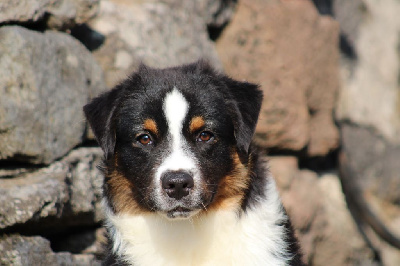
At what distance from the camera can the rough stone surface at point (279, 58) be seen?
7.36m

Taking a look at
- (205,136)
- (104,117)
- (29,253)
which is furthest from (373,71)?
(29,253)

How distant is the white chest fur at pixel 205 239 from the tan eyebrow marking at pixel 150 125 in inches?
24.4

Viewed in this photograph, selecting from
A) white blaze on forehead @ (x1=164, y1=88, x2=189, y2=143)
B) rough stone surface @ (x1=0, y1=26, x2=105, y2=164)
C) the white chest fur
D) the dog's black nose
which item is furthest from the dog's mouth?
rough stone surface @ (x1=0, y1=26, x2=105, y2=164)

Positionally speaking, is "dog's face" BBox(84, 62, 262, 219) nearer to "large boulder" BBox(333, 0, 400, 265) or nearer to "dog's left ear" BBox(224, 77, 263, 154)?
"dog's left ear" BBox(224, 77, 263, 154)

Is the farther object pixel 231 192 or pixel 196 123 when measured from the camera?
pixel 231 192

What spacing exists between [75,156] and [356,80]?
4.35 metres

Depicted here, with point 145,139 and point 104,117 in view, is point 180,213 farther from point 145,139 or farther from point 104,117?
point 104,117

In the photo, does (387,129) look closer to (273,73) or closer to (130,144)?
(273,73)

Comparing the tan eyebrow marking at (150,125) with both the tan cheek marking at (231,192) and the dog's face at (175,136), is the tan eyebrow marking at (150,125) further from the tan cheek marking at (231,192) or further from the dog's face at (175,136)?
the tan cheek marking at (231,192)

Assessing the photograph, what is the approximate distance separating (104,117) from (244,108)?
1025 millimetres

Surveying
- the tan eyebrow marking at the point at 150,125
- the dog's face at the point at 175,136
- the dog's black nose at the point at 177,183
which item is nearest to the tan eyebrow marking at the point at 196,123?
the dog's face at the point at 175,136

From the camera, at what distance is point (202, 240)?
451 cm

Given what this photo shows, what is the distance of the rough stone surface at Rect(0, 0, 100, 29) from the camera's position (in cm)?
540

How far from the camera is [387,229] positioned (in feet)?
26.4
